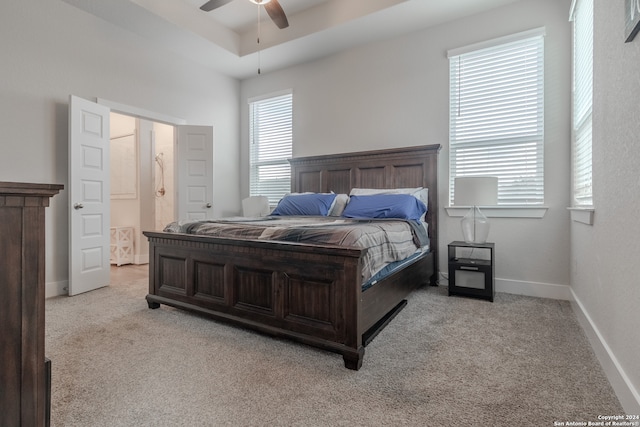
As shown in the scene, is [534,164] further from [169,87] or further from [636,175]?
[169,87]

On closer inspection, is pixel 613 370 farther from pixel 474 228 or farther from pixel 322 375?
pixel 474 228

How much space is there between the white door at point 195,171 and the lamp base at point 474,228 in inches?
141

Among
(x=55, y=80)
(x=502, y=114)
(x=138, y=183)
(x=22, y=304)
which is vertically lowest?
(x=22, y=304)

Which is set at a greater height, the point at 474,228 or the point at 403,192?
the point at 403,192

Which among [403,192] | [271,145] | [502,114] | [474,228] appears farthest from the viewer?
[271,145]

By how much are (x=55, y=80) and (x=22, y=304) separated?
11.4 feet

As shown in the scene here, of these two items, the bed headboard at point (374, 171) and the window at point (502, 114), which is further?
the bed headboard at point (374, 171)

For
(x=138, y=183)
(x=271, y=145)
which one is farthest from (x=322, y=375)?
(x=138, y=183)

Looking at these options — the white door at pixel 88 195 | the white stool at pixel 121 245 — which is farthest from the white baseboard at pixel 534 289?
the white stool at pixel 121 245

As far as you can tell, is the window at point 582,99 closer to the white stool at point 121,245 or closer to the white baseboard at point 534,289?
the white baseboard at point 534,289

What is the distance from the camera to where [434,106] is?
376cm

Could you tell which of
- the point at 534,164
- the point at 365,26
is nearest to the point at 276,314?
the point at 534,164

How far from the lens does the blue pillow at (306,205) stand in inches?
146

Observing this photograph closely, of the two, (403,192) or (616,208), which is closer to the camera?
(616,208)
